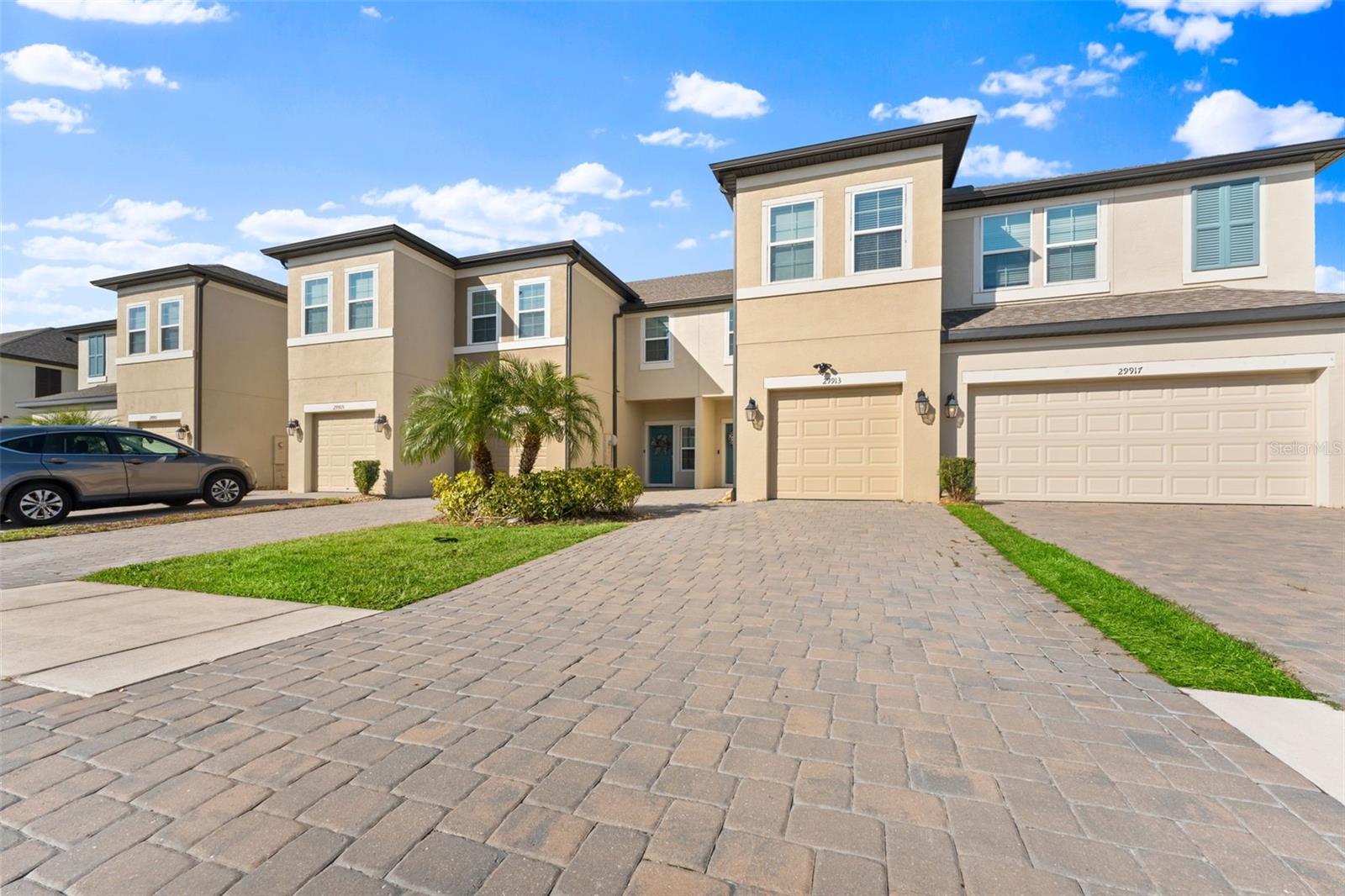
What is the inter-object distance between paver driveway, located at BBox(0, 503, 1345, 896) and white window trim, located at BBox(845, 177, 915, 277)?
30.0ft

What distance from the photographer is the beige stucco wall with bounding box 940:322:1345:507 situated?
9.73 m

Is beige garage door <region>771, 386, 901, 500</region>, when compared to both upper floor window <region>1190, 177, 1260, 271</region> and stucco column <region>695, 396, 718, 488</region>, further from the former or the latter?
upper floor window <region>1190, 177, 1260, 271</region>

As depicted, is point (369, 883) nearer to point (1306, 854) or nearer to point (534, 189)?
point (1306, 854)

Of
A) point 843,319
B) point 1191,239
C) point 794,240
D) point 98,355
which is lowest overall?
point 843,319

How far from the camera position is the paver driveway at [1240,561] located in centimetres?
361

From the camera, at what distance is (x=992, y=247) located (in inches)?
492

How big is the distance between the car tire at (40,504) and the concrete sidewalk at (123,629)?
19.8 ft

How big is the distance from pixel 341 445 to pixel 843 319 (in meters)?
13.5

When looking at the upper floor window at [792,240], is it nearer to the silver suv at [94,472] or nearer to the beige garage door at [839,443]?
the beige garage door at [839,443]

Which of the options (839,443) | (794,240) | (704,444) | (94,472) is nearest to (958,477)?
(839,443)

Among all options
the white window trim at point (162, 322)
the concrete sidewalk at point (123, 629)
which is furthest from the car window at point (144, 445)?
the white window trim at point (162, 322)

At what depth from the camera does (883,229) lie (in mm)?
11500

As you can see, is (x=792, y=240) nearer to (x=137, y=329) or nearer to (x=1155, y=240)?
(x=1155, y=240)

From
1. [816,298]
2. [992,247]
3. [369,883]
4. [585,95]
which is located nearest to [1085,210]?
[992,247]
